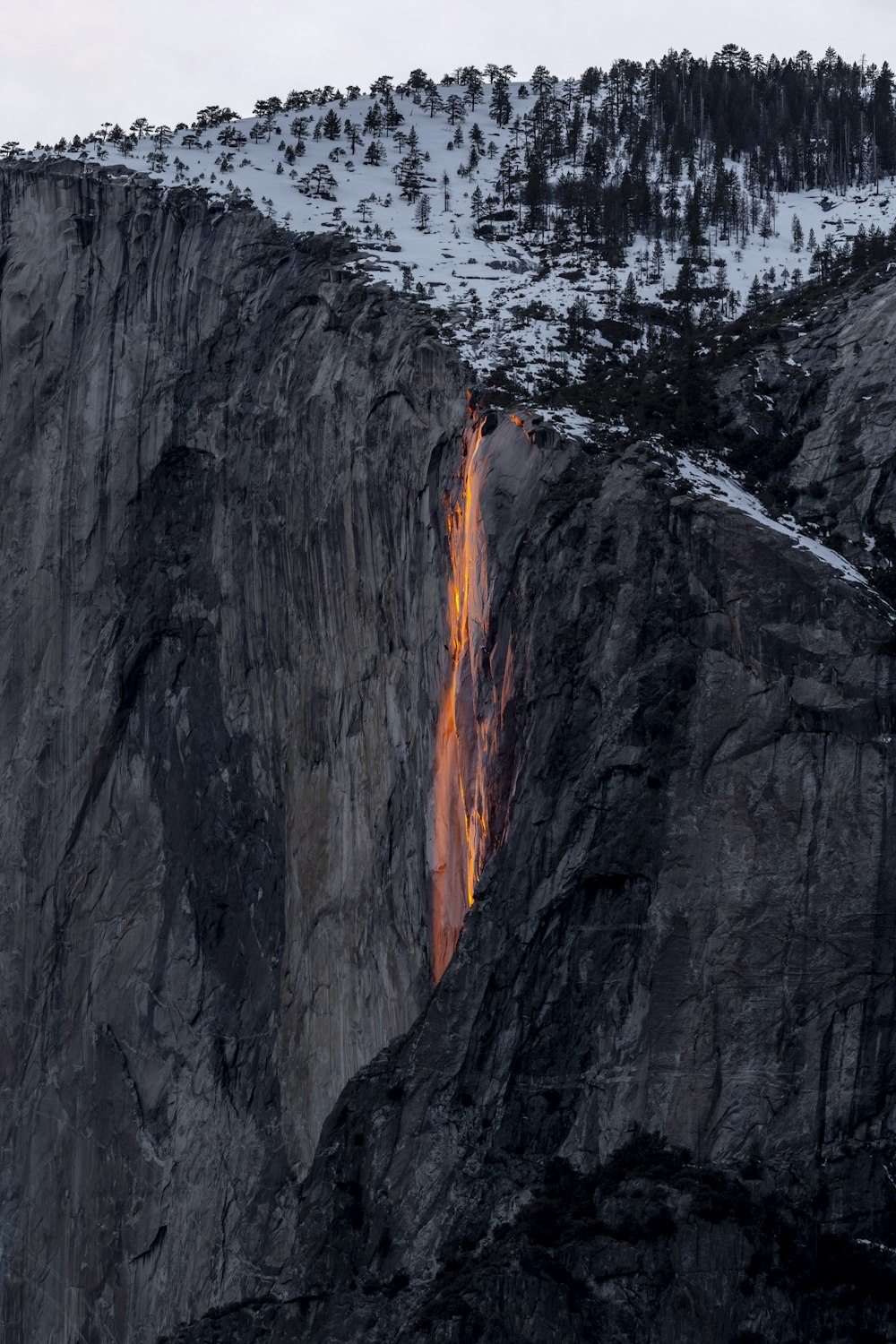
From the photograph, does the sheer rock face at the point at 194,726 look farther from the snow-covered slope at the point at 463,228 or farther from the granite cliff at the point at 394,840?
the snow-covered slope at the point at 463,228

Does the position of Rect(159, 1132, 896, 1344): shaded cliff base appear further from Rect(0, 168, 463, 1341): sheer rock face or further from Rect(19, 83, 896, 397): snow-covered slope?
Rect(19, 83, 896, 397): snow-covered slope

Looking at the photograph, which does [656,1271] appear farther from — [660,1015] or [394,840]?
[394,840]

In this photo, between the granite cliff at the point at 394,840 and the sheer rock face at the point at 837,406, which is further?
the sheer rock face at the point at 837,406

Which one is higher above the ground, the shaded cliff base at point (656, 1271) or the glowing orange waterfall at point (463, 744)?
the glowing orange waterfall at point (463, 744)

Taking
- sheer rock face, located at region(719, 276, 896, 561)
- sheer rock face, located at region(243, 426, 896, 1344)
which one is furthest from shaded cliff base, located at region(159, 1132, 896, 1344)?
sheer rock face, located at region(719, 276, 896, 561)

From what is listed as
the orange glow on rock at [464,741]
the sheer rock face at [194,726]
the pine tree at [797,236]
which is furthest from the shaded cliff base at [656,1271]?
the pine tree at [797,236]

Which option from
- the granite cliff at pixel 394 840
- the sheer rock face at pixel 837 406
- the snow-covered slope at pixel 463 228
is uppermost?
the snow-covered slope at pixel 463 228

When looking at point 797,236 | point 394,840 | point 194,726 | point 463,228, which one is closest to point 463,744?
point 394,840
